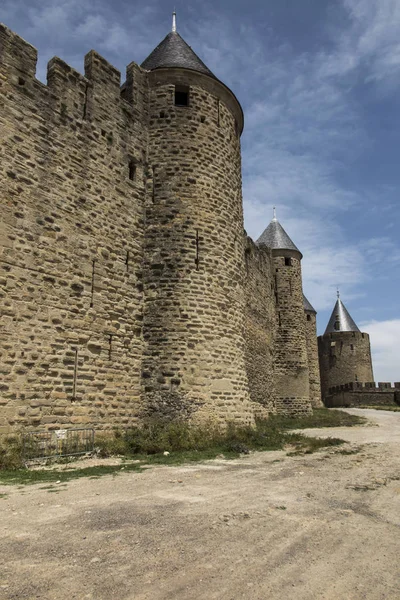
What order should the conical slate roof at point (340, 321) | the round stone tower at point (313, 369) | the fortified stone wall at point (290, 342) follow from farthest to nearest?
the conical slate roof at point (340, 321), the round stone tower at point (313, 369), the fortified stone wall at point (290, 342)

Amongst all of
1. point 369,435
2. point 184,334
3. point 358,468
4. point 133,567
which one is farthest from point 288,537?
point 369,435

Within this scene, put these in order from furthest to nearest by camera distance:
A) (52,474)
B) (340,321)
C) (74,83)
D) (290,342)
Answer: (340,321) → (290,342) → (74,83) → (52,474)

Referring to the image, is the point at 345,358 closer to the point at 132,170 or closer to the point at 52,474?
the point at 132,170

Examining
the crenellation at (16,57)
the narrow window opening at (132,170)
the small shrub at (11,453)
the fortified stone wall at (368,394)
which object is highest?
the crenellation at (16,57)

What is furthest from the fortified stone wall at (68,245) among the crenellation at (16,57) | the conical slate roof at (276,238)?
the conical slate roof at (276,238)

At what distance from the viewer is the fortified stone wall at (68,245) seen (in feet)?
30.9

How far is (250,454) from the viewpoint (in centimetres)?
974

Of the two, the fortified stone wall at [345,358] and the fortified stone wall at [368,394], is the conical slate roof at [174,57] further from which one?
the fortified stone wall at [345,358]

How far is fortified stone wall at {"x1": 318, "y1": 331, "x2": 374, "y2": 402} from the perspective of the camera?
46.3m

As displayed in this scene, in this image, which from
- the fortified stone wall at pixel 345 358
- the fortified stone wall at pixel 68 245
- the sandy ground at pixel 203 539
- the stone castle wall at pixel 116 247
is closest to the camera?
the sandy ground at pixel 203 539

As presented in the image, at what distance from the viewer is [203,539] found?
3855 millimetres

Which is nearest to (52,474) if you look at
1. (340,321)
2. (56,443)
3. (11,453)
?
(11,453)

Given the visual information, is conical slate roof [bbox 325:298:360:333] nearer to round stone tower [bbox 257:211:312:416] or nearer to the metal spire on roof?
the metal spire on roof

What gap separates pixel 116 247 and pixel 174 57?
6.54 meters
